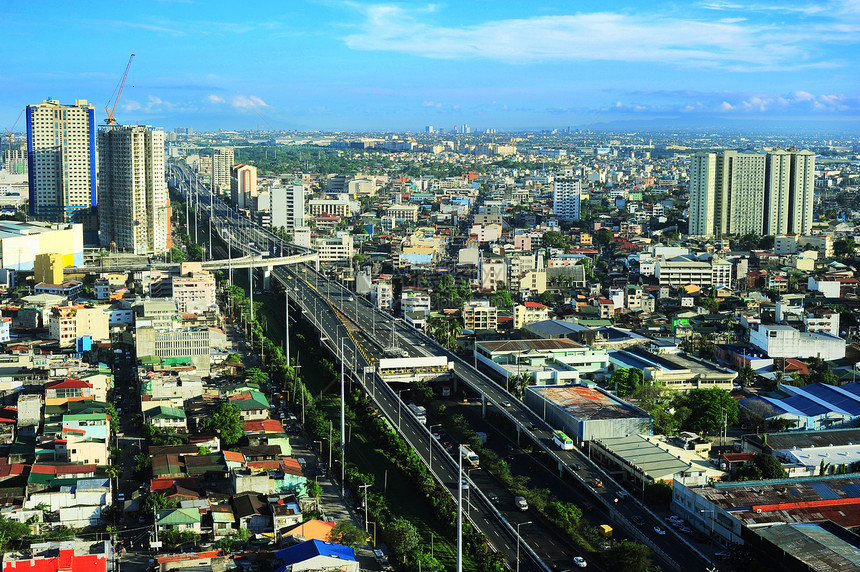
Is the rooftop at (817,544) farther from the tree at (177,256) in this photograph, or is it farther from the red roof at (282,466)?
the tree at (177,256)

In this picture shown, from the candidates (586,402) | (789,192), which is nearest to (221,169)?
(789,192)

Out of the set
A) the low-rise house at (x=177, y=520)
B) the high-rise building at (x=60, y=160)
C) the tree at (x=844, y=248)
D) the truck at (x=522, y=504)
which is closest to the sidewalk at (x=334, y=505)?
the low-rise house at (x=177, y=520)

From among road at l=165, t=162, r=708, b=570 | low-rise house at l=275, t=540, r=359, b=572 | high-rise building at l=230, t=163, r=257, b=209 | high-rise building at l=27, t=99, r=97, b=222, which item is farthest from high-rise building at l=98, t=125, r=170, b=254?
low-rise house at l=275, t=540, r=359, b=572

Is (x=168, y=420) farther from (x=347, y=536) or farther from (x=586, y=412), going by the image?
(x=586, y=412)

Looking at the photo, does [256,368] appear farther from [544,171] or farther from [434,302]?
[544,171]

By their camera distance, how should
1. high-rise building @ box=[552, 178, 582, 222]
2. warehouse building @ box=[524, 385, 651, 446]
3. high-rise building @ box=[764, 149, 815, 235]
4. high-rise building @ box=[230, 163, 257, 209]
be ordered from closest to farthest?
warehouse building @ box=[524, 385, 651, 446]
high-rise building @ box=[764, 149, 815, 235]
high-rise building @ box=[552, 178, 582, 222]
high-rise building @ box=[230, 163, 257, 209]

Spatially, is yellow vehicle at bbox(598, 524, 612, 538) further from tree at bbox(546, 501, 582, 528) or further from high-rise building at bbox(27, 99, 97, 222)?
high-rise building at bbox(27, 99, 97, 222)
